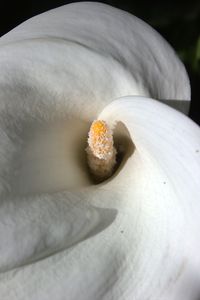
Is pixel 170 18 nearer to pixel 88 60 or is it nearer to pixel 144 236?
pixel 88 60

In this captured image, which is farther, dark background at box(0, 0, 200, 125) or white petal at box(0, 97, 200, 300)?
dark background at box(0, 0, 200, 125)

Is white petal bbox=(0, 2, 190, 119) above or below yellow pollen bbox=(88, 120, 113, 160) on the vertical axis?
above

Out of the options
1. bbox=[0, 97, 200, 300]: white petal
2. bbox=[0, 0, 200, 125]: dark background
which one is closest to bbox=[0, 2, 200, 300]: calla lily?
bbox=[0, 97, 200, 300]: white petal

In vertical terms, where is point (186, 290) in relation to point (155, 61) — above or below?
below

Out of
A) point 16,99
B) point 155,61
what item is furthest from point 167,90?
Result: point 16,99

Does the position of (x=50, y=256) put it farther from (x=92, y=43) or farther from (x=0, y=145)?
(x=92, y=43)

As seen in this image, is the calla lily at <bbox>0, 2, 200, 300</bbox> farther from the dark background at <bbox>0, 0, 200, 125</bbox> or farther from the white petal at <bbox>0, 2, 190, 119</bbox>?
the dark background at <bbox>0, 0, 200, 125</bbox>
